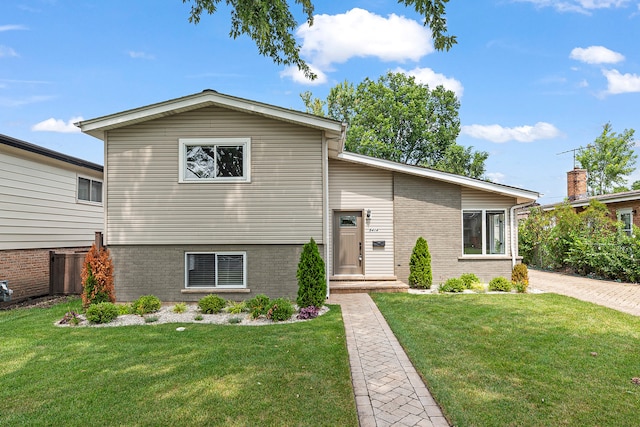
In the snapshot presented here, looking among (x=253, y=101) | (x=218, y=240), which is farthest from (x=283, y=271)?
(x=253, y=101)

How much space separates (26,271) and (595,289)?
55.0 feet

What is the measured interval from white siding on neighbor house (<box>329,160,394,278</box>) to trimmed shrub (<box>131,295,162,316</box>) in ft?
18.4

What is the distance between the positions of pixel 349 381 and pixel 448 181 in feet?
29.3

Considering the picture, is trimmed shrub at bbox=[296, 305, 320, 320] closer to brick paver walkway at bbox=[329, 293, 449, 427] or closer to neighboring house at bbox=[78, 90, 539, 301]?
brick paver walkway at bbox=[329, 293, 449, 427]

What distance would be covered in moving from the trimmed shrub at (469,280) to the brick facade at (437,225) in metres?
0.72

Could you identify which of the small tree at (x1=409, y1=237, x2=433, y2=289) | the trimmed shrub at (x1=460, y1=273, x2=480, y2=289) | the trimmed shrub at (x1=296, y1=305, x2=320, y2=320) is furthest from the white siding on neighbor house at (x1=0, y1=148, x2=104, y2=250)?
the trimmed shrub at (x1=460, y1=273, x2=480, y2=289)

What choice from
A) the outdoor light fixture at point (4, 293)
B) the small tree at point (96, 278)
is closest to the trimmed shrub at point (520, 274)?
the small tree at point (96, 278)

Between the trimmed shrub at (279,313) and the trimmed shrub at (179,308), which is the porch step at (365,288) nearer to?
the trimmed shrub at (279,313)

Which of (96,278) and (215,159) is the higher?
(215,159)

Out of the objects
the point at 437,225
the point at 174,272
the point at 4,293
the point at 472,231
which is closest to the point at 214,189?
the point at 174,272

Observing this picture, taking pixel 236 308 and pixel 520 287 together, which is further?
pixel 520 287

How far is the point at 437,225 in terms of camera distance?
12.0 metres

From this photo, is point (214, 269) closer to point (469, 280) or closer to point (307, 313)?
point (307, 313)

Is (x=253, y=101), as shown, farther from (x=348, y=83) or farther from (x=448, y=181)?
(x=348, y=83)
